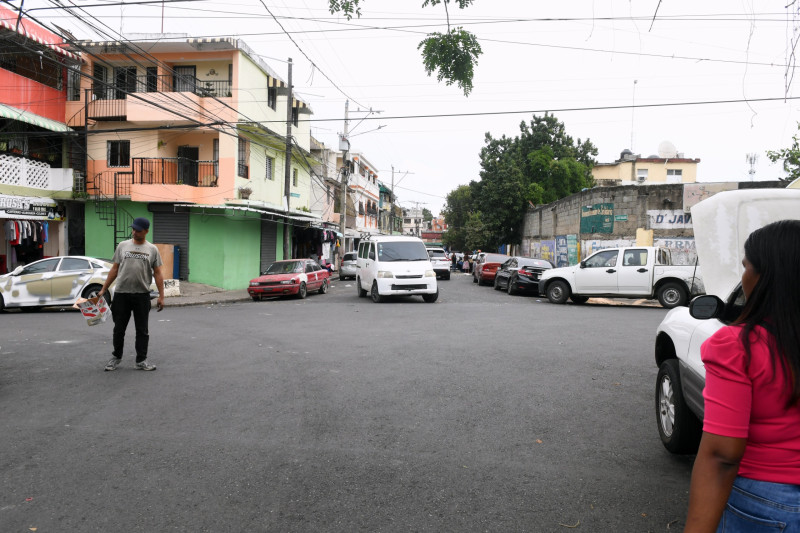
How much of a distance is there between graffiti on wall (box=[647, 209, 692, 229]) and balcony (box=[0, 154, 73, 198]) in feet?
77.4

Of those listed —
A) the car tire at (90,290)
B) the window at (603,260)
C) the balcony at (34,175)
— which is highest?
the balcony at (34,175)

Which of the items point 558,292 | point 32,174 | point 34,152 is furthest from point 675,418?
point 34,152

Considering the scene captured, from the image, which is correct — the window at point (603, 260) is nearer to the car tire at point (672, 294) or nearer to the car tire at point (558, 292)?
the car tire at point (558, 292)

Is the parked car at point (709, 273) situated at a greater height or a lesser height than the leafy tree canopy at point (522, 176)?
lesser

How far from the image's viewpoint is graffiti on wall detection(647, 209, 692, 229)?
23.0m

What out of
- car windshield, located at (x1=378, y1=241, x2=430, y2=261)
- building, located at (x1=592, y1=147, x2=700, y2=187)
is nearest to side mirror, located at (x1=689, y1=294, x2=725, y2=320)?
car windshield, located at (x1=378, y1=241, x2=430, y2=261)

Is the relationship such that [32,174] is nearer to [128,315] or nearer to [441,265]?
[128,315]

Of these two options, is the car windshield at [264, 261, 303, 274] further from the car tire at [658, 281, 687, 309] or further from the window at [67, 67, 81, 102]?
the car tire at [658, 281, 687, 309]

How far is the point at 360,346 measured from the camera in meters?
8.89

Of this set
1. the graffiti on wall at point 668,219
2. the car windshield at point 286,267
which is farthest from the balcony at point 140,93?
the graffiti on wall at point 668,219

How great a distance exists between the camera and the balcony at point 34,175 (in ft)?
61.6

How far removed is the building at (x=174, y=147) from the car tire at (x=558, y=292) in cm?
1185

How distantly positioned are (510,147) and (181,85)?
25.9 metres

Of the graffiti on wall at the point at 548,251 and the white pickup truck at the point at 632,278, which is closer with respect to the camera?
the white pickup truck at the point at 632,278
